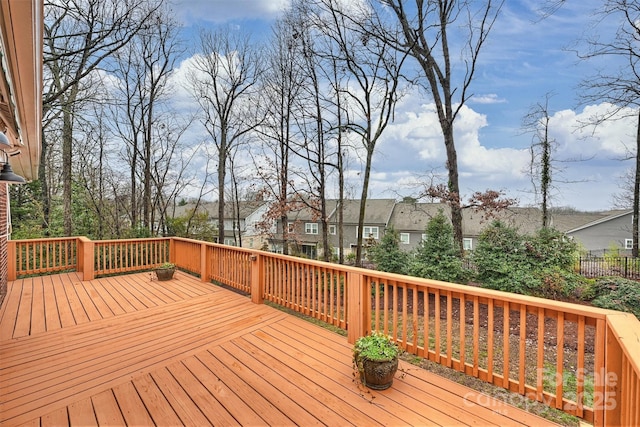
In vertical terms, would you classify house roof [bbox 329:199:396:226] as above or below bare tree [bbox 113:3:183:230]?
below

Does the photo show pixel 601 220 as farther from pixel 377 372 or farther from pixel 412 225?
pixel 377 372

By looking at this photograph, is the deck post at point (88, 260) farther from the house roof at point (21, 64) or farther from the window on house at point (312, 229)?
the window on house at point (312, 229)

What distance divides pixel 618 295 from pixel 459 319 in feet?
13.2

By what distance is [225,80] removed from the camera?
1086 cm

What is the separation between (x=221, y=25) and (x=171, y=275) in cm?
907

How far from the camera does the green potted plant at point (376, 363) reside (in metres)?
2.49

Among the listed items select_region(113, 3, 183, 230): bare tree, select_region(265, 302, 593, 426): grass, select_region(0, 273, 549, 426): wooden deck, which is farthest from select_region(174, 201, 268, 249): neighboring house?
select_region(265, 302, 593, 426): grass

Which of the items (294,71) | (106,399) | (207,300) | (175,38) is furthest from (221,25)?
(106,399)

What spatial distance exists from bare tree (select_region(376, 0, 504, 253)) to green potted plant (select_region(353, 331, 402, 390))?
20.4 feet

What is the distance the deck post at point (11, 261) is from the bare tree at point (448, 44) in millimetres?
10293

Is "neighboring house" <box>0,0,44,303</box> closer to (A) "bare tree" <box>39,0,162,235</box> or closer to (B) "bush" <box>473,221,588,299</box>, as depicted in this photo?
(A) "bare tree" <box>39,0,162,235</box>

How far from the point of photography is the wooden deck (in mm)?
2191

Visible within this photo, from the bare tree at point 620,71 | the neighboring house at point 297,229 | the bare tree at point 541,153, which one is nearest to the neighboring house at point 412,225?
the neighboring house at point 297,229

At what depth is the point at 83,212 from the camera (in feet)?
36.7
